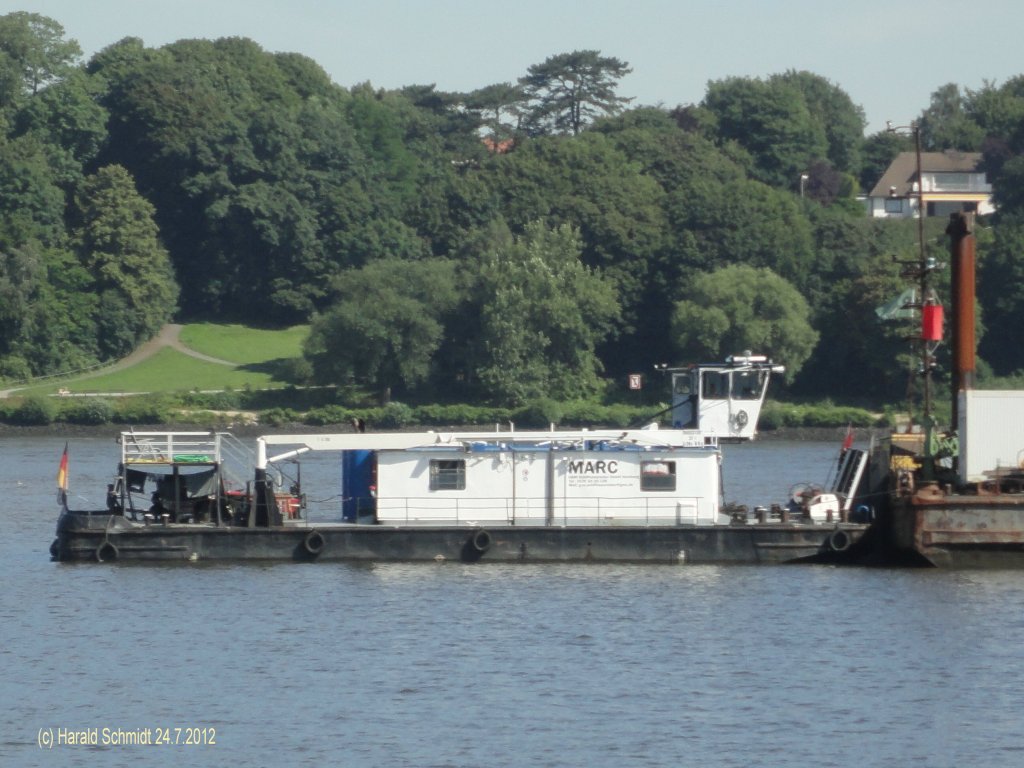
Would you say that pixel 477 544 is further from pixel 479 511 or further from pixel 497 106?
pixel 497 106

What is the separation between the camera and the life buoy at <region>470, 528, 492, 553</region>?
1574 inches

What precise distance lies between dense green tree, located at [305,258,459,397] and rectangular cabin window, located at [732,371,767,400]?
55.7m

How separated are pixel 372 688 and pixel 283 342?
84763 mm

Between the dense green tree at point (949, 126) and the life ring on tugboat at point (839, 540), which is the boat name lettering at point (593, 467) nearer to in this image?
the life ring on tugboat at point (839, 540)

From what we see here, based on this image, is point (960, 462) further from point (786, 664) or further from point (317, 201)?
point (317, 201)

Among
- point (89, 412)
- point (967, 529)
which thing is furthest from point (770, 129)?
point (967, 529)

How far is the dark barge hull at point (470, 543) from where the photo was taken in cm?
4006

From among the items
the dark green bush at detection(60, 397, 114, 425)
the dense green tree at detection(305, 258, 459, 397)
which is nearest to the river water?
the dark green bush at detection(60, 397, 114, 425)

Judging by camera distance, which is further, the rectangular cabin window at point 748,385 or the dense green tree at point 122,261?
the dense green tree at point 122,261

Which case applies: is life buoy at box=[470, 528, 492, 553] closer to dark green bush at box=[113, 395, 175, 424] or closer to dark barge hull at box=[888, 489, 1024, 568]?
dark barge hull at box=[888, 489, 1024, 568]

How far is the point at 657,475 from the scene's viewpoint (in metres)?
41.0

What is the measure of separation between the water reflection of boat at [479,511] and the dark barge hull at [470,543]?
0.07 ft

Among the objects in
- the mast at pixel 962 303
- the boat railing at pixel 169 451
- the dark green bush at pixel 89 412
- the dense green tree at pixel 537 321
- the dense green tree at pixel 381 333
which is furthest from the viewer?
the dense green tree at pixel 537 321

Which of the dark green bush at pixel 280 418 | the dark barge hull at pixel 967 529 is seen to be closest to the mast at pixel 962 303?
the dark barge hull at pixel 967 529
